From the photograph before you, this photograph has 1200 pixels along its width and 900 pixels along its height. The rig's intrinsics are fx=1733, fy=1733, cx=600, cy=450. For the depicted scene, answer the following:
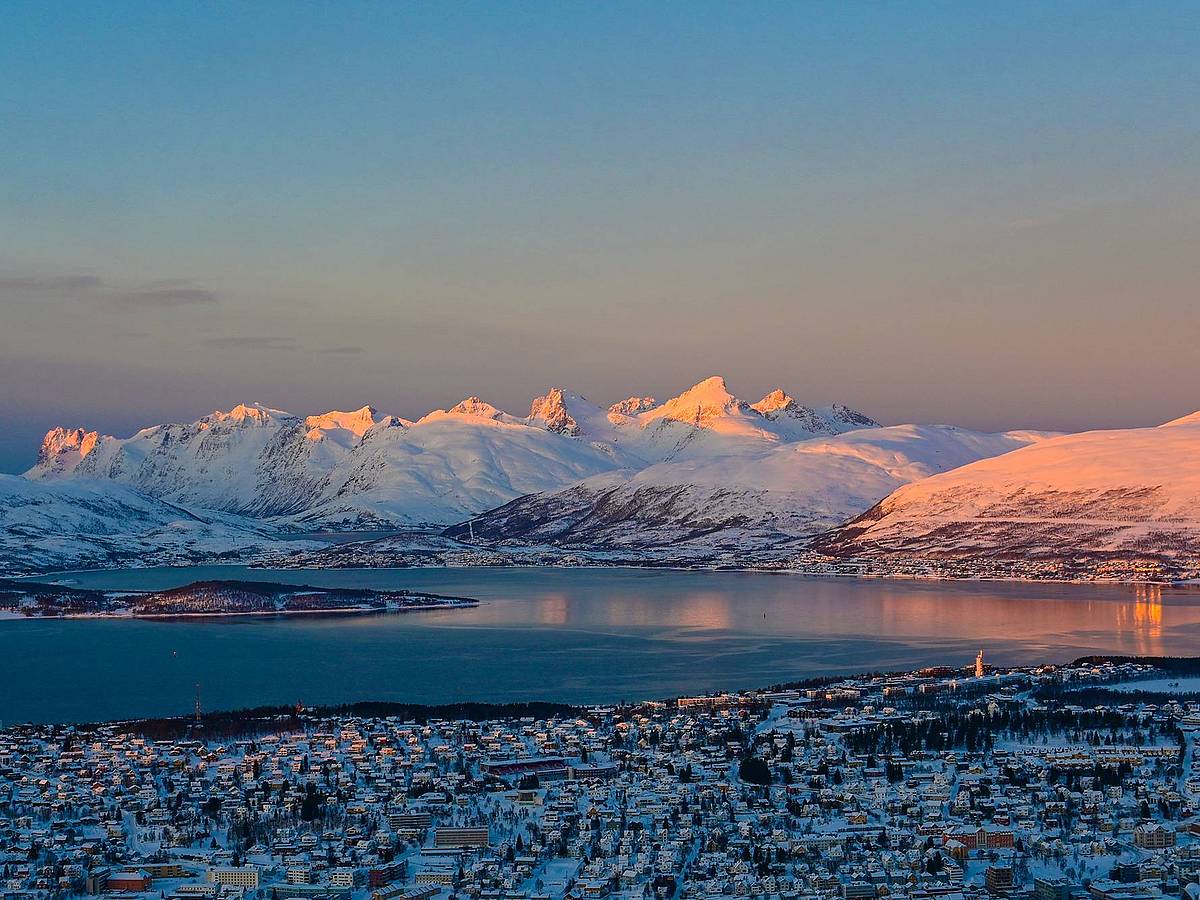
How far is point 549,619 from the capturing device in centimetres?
7319

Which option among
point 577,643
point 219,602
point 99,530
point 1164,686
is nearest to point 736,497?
point 99,530

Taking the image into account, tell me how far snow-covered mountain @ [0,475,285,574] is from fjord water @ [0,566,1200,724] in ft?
170

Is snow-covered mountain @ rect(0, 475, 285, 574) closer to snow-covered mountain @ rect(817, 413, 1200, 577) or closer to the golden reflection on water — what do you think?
the golden reflection on water

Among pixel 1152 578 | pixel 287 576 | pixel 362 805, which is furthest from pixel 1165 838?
pixel 287 576

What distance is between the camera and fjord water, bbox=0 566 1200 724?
4975 cm

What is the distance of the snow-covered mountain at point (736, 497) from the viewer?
13875 cm

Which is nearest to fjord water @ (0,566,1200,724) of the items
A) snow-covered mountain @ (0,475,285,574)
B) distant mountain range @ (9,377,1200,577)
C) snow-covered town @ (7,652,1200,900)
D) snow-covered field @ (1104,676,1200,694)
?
snow-covered field @ (1104,676,1200,694)

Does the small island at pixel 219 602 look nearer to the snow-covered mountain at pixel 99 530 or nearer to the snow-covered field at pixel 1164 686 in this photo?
the snow-covered mountain at pixel 99 530

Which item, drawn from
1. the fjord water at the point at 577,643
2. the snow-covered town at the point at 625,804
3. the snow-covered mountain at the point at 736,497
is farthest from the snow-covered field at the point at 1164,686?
the snow-covered mountain at the point at 736,497

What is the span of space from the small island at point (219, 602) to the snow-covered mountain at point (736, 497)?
4562 cm

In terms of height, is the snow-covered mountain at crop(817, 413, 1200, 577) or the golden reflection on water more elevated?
the snow-covered mountain at crop(817, 413, 1200, 577)

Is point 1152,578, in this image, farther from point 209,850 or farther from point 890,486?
point 209,850

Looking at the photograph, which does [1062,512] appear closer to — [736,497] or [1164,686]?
[736,497]

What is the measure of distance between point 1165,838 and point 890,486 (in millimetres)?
121630
